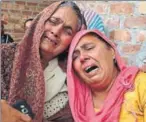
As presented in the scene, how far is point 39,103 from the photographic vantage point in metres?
1.04

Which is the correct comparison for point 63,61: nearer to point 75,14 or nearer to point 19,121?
point 75,14

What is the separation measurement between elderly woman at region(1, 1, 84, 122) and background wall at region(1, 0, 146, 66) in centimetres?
44

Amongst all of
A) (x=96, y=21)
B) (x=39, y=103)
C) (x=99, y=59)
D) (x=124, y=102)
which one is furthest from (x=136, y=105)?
(x=96, y=21)

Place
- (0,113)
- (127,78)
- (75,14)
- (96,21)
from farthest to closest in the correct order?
1. (96,21)
2. (75,14)
3. (127,78)
4. (0,113)

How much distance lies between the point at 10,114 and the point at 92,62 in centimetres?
28

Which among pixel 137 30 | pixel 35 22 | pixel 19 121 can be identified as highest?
pixel 35 22

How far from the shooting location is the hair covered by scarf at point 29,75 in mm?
1045

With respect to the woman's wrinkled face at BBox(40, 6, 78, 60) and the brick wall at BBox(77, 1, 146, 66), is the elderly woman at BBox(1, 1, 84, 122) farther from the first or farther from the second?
the brick wall at BBox(77, 1, 146, 66)

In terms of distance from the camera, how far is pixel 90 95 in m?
1.10

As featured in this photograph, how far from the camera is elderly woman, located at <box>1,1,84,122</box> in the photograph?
3.46 feet

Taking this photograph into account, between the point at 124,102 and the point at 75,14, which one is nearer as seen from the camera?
the point at 124,102

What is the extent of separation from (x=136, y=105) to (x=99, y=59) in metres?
0.17

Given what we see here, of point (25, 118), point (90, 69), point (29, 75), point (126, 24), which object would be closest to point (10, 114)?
point (25, 118)

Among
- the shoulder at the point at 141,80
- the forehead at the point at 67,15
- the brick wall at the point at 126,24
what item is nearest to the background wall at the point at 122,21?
the brick wall at the point at 126,24
